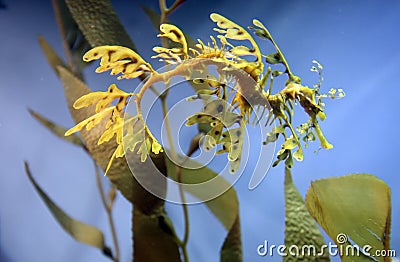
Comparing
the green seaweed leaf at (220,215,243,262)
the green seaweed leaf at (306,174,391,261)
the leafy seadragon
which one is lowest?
the green seaweed leaf at (220,215,243,262)

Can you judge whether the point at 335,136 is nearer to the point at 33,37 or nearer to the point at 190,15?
the point at 190,15

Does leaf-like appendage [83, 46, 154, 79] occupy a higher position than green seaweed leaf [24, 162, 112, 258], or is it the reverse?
leaf-like appendage [83, 46, 154, 79]

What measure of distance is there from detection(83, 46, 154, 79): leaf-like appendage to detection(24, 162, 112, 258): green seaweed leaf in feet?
1.87

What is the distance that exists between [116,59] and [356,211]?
443mm

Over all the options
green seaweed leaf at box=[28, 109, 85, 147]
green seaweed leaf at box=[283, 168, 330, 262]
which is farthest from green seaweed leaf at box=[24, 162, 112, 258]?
green seaweed leaf at box=[283, 168, 330, 262]

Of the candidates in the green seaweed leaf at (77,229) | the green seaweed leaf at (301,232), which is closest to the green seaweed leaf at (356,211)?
the green seaweed leaf at (301,232)

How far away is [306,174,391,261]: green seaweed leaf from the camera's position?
0.63m

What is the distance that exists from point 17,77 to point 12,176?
219 millimetres

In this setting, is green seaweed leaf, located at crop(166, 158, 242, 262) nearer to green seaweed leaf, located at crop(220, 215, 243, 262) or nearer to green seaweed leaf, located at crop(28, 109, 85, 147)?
green seaweed leaf, located at crop(220, 215, 243, 262)

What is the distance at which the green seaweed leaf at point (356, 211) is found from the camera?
2.06 feet

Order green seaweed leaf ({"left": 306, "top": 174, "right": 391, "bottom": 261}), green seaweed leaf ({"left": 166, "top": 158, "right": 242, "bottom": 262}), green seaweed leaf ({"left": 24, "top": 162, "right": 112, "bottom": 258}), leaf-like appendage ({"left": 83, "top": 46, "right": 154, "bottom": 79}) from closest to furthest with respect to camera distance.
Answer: leaf-like appendage ({"left": 83, "top": 46, "right": 154, "bottom": 79}) < green seaweed leaf ({"left": 306, "top": 174, "right": 391, "bottom": 261}) < green seaweed leaf ({"left": 166, "top": 158, "right": 242, "bottom": 262}) < green seaweed leaf ({"left": 24, "top": 162, "right": 112, "bottom": 258})

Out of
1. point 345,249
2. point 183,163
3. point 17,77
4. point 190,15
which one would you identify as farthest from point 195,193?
point 17,77

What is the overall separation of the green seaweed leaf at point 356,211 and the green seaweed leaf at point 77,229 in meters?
0.45

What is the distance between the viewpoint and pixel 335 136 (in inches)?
28.7
